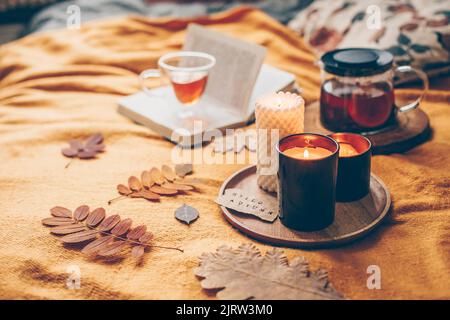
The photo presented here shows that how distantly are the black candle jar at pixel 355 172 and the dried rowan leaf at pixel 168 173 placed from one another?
0.26 metres

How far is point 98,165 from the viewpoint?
0.94 meters

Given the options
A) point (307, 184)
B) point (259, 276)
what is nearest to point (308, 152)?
point (307, 184)

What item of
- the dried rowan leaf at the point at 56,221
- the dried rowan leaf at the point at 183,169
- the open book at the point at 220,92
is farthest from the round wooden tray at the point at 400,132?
the dried rowan leaf at the point at 56,221

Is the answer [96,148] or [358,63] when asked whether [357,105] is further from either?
[96,148]

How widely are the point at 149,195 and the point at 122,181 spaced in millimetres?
68

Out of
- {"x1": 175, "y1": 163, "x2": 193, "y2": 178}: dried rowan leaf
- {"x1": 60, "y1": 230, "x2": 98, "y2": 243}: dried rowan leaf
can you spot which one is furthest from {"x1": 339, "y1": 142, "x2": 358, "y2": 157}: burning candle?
{"x1": 60, "y1": 230, "x2": 98, "y2": 243}: dried rowan leaf

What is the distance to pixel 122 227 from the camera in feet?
2.51

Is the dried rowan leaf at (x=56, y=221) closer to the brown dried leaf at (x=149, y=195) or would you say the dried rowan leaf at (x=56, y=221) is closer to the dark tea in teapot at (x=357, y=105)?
the brown dried leaf at (x=149, y=195)

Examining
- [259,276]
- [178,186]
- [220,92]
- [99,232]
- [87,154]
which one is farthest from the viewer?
[220,92]

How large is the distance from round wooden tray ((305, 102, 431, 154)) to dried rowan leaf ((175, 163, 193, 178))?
220 mm

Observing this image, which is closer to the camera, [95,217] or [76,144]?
[95,217]

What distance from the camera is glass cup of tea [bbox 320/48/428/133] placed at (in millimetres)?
910

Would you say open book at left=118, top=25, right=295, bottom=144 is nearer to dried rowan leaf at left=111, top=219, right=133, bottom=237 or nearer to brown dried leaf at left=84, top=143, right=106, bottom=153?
brown dried leaf at left=84, top=143, right=106, bottom=153
